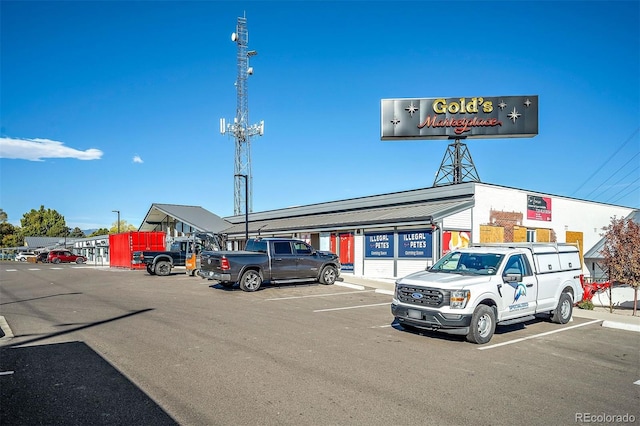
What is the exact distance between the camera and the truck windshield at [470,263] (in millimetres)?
9594

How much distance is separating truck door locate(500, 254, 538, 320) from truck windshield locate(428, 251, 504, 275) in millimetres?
262

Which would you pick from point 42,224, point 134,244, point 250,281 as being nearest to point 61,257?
point 134,244

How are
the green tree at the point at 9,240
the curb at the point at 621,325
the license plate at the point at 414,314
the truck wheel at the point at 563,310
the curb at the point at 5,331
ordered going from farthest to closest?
the green tree at the point at 9,240, the truck wheel at the point at 563,310, the curb at the point at 621,325, the curb at the point at 5,331, the license plate at the point at 414,314

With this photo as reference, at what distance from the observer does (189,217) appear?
144ft

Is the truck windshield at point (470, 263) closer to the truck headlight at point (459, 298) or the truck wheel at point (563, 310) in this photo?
the truck headlight at point (459, 298)

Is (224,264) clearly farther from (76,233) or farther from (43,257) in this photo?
(76,233)

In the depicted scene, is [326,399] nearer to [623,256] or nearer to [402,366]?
[402,366]

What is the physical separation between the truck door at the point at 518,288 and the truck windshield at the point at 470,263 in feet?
0.86

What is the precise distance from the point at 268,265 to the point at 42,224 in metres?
130

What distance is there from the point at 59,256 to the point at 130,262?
26341 millimetres

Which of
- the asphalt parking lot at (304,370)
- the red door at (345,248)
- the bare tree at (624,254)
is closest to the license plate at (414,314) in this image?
the asphalt parking lot at (304,370)

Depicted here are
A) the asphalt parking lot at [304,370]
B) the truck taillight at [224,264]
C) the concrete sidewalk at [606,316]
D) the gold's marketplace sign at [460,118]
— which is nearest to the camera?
the asphalt parking lot at [304,370]

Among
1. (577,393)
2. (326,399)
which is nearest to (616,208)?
(577,393)

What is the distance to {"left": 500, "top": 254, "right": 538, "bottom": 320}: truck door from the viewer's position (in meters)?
9.27
